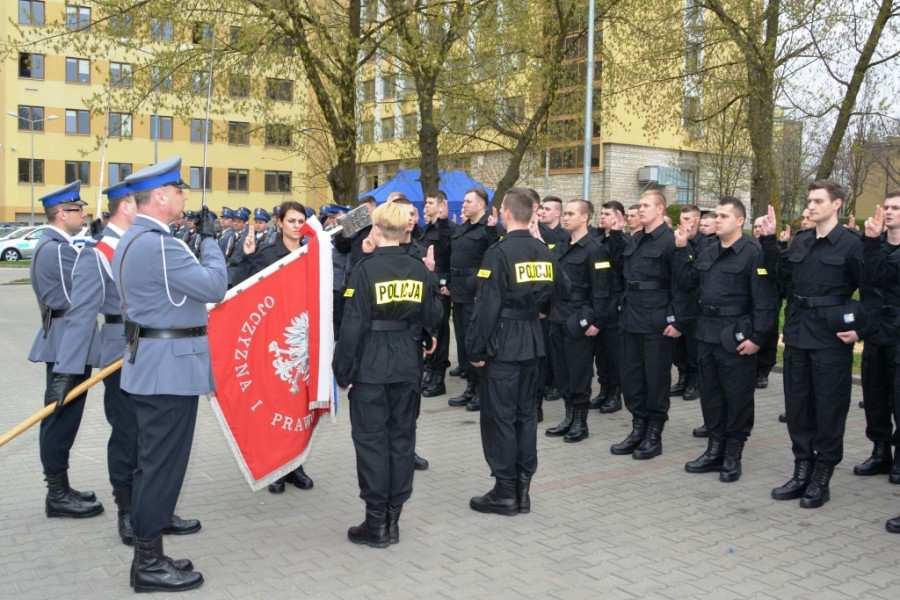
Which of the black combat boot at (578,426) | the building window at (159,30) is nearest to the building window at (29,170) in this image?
the building window at (159,30)

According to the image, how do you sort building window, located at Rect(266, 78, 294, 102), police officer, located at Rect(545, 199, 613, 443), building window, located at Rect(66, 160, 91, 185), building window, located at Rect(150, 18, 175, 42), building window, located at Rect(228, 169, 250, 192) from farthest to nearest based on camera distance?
building window, located at Rect(228, 169, 250, 192), building window, located at Rect(66, 160, 91, 185), building window, located at Rect(266, 78, 294, 102), building window, located at Rect(150, 18, 175, 42), police officer, located at Rect(545, 199, 613, 443)

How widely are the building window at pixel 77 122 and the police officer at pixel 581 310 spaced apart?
55.0 meters

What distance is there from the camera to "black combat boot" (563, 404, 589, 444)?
7.54 m

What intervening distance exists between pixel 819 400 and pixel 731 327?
0.84 metres

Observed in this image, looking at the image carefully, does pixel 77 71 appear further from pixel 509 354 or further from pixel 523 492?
pixel 523 492

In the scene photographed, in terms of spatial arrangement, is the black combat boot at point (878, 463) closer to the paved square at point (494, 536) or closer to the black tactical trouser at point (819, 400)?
the paved square at point (494, 536)

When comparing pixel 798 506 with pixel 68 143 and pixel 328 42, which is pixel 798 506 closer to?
pixel 328 42

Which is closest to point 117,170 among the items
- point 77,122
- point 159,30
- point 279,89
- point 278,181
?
point 77,122

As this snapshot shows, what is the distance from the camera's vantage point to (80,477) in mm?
6285

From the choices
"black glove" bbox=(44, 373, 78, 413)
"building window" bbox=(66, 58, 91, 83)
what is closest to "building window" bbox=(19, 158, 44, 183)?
"building window" bbox=(66, 58, 91, 83)

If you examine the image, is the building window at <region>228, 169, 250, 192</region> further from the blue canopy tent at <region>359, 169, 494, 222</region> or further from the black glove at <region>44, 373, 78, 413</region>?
the black glove at <region>44, 373, 78, 413</region>

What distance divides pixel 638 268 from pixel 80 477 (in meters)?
4.76

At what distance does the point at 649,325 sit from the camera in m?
6.98

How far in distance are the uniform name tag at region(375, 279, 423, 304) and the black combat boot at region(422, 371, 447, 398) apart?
4.65 m
